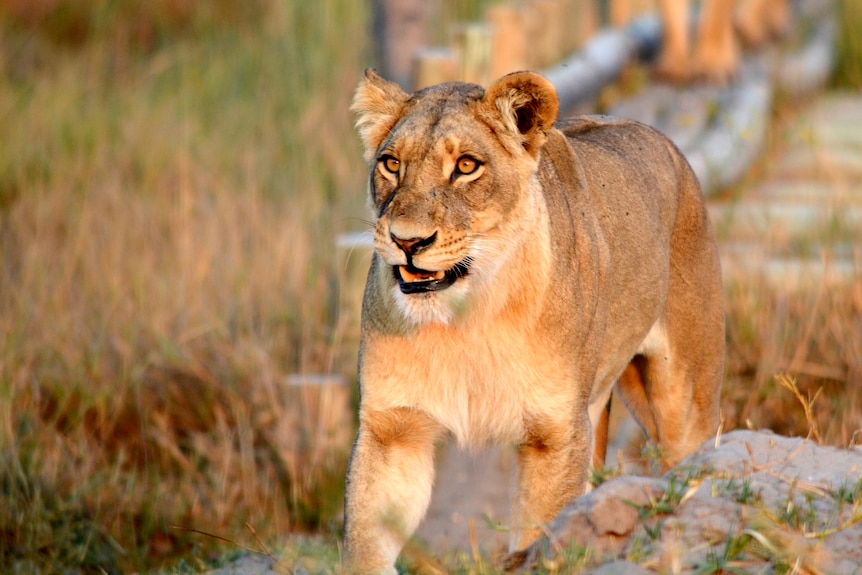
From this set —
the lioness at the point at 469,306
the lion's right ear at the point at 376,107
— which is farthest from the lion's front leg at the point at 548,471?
the lion's right ear at the point at 376,107

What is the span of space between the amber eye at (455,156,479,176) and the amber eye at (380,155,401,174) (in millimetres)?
157

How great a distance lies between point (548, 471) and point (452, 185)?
32.6 inches

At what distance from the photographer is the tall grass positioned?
5.24m

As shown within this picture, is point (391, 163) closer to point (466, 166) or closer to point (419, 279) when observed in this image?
point (466, 166)

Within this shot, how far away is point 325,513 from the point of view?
5422mm

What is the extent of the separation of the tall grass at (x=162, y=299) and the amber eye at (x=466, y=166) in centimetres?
222

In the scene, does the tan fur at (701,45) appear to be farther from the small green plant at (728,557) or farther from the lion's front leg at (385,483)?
the small green plant at (728,557)

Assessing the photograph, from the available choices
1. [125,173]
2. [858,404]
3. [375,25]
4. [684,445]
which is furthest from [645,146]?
[375,25]

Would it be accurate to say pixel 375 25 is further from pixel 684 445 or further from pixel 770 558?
pixel 770 558

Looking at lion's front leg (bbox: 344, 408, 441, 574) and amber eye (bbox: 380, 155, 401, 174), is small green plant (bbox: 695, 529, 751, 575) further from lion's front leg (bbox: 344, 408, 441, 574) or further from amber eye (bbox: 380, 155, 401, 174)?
amber eye (bbox: 380, 155, 401, 174)

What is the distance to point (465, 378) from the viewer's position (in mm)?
3541

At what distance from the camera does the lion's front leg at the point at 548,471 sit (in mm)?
3557

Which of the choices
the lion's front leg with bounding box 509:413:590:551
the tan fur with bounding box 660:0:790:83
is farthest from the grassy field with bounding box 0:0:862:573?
the tan fur with bounding box 660:0:790:83

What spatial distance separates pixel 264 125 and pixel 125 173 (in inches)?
Answer: 48.2
